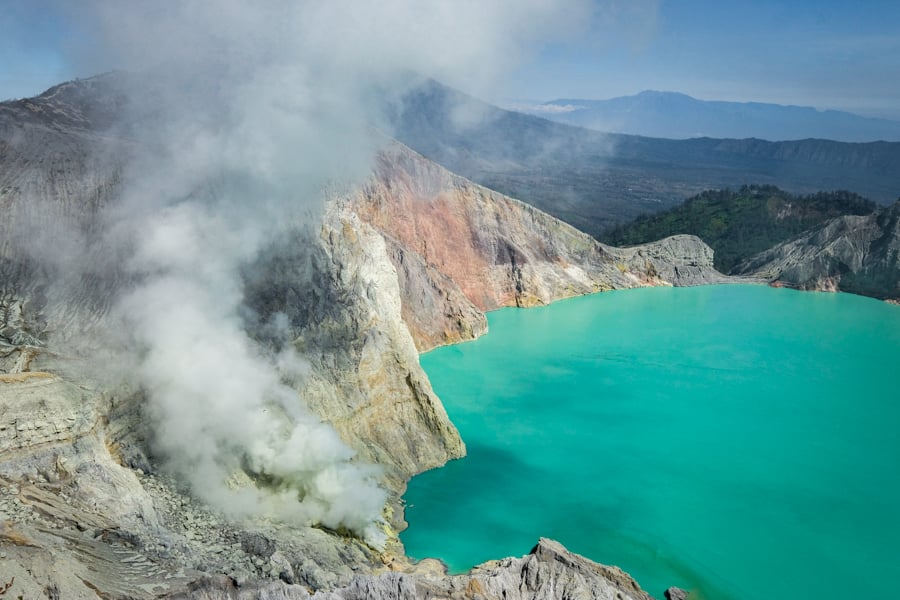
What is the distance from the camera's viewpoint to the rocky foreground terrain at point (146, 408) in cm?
1280

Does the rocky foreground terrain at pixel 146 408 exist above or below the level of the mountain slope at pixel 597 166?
below

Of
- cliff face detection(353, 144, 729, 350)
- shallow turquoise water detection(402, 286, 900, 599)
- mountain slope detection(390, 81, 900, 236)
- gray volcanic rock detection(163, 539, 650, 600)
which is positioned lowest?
shallow turquoise water detection(402, 286, 900, 599)

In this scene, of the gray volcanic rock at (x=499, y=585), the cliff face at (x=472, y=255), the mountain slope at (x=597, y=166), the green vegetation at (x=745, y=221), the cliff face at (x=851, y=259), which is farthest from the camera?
the mountain slope at (x=597, y=166)

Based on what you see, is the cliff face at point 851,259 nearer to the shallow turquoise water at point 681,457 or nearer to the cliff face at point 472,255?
the cliff face at point 472,255

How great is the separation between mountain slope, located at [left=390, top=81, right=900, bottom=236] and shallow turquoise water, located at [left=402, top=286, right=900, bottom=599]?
59212 mm

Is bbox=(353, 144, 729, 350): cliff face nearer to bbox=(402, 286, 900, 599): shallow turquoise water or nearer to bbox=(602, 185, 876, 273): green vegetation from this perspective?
bbox=(402, 286, 900, 599): shallow turquoise water

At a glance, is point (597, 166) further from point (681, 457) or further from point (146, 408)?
point (146, 408)

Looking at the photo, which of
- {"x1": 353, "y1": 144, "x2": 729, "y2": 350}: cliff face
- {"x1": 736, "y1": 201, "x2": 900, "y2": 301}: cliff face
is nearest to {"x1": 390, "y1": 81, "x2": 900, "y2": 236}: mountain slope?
{"x1": 353, "y1": 144, "x2": 729, "y2": 350}: cliff face

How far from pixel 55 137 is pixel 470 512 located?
19490 millimetres

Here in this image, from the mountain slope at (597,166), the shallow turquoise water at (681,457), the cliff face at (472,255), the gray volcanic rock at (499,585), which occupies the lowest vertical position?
the shallow turquoise water at (681,457)

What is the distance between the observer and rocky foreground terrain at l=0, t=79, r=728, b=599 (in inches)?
504

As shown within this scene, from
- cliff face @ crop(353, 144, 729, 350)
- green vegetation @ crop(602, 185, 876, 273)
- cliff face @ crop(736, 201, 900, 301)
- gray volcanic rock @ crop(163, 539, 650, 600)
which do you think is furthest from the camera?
green vegetation @ crop(602, 185, 876, 273)

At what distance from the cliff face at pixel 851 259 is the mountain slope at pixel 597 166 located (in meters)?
38.4

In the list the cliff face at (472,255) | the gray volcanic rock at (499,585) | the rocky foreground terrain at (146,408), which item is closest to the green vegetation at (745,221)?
the cliff face at (472,255)
